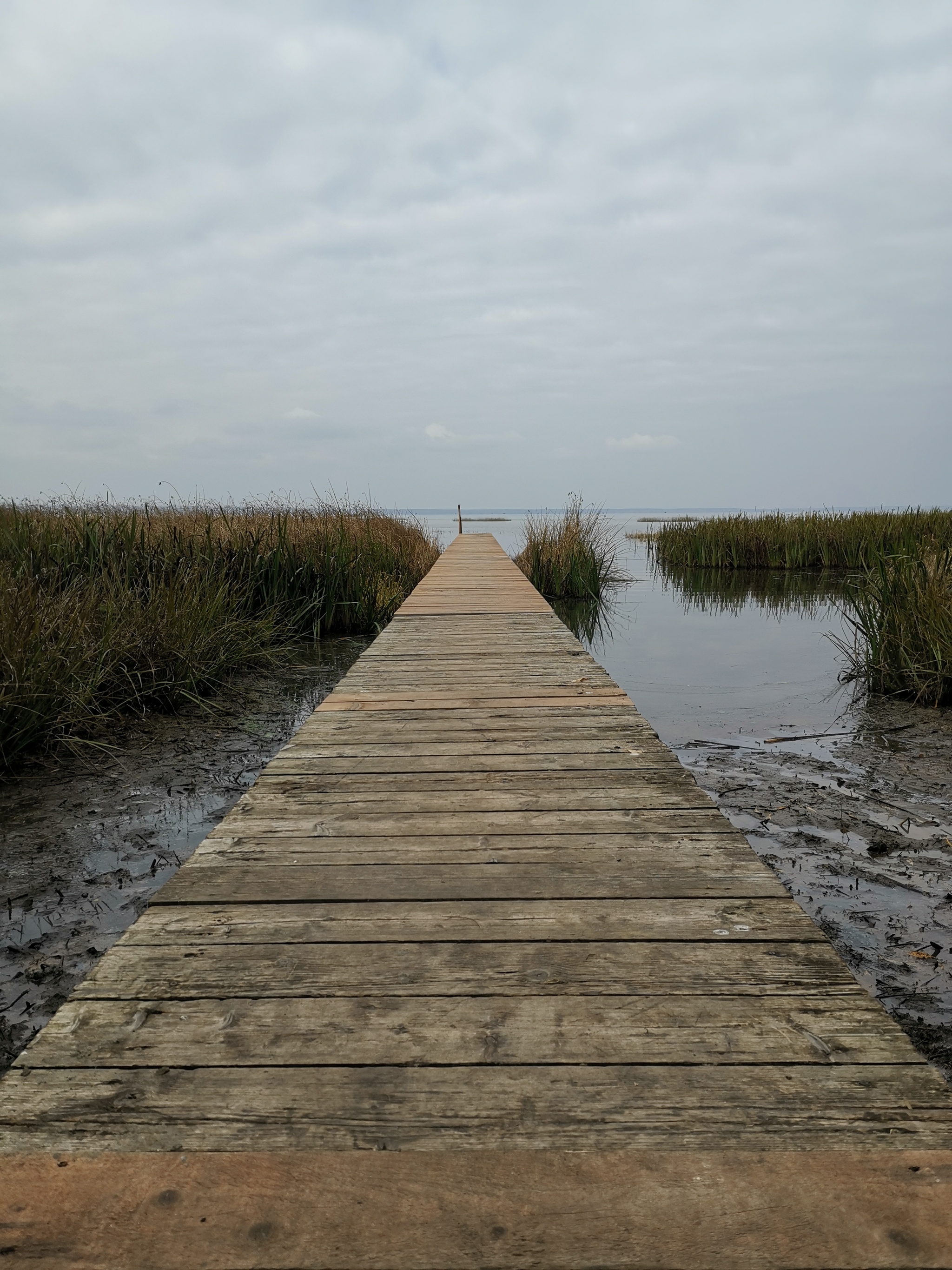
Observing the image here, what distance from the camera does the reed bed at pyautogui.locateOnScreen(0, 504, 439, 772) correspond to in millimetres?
3633

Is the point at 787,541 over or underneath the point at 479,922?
over

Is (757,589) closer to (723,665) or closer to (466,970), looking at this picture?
(723,665)

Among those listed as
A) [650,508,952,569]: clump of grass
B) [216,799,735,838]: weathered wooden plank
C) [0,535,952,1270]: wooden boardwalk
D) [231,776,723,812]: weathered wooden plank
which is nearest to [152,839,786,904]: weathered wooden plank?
Result: [0,535,952,1270]: wooden boardwalk

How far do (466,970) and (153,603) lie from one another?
4.09 meters

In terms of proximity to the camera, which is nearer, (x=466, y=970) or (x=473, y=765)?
(x=466, y=970)

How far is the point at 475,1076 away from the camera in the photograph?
1000 mm

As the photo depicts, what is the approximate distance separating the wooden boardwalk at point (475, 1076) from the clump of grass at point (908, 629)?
11.4 ft

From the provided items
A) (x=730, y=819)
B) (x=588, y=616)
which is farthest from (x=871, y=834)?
(x=588, y=616)

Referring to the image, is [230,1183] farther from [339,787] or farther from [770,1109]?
[339,787]

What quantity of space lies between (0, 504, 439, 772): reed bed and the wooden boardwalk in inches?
92.2

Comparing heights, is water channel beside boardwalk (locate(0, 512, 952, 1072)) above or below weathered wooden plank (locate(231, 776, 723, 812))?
below

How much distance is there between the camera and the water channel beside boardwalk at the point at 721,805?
2.06 m

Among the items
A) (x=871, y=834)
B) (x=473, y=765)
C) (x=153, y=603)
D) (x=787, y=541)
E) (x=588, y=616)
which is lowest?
(x=871, y=834)

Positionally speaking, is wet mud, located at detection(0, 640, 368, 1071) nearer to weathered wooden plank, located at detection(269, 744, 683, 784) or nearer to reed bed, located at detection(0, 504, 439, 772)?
reed bed, located at detection(0, 504, 439, 772)
